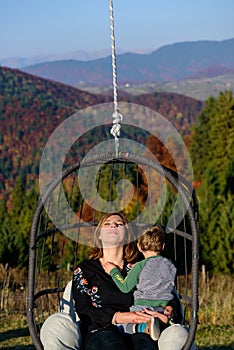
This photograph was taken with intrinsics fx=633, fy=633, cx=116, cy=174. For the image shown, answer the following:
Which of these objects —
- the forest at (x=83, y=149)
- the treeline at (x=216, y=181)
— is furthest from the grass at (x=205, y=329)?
the forest at (x=83, y=149)

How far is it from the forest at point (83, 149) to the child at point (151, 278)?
8200 mm

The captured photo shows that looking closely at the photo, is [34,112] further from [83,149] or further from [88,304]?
[88,304]

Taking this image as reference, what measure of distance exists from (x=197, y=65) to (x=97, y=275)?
180 metres

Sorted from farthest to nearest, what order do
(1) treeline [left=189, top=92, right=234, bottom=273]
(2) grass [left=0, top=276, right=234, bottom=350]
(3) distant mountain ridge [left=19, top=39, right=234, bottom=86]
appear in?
(3) distant mountain ridge [left=19, top=39, right=234, bottom=86], (1) treeline [left=189, top=92, right=234, bottom=273], (2) grass [left=0, top=276, right=234, bottom=350]

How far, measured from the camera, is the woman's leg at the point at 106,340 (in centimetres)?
248

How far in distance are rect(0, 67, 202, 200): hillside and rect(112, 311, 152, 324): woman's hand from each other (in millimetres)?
30473

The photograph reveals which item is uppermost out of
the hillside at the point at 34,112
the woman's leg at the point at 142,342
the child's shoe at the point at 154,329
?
the hillside at the point at 34,112

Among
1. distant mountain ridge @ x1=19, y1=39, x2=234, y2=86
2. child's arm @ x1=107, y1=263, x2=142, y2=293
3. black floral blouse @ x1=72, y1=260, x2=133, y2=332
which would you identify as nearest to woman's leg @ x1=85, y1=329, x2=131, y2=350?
black floral blouse @ x1=72, y1=260, x2=133, y2=332

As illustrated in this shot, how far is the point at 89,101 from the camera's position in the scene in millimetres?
56719

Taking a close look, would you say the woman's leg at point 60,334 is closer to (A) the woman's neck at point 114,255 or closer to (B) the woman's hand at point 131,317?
(B) the woman's hand at point 131,317

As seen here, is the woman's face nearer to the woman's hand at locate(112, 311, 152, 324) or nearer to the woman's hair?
the woman's hair

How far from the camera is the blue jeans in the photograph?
249 centimetres

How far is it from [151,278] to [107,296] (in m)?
0.22

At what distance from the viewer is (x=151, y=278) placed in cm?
277
